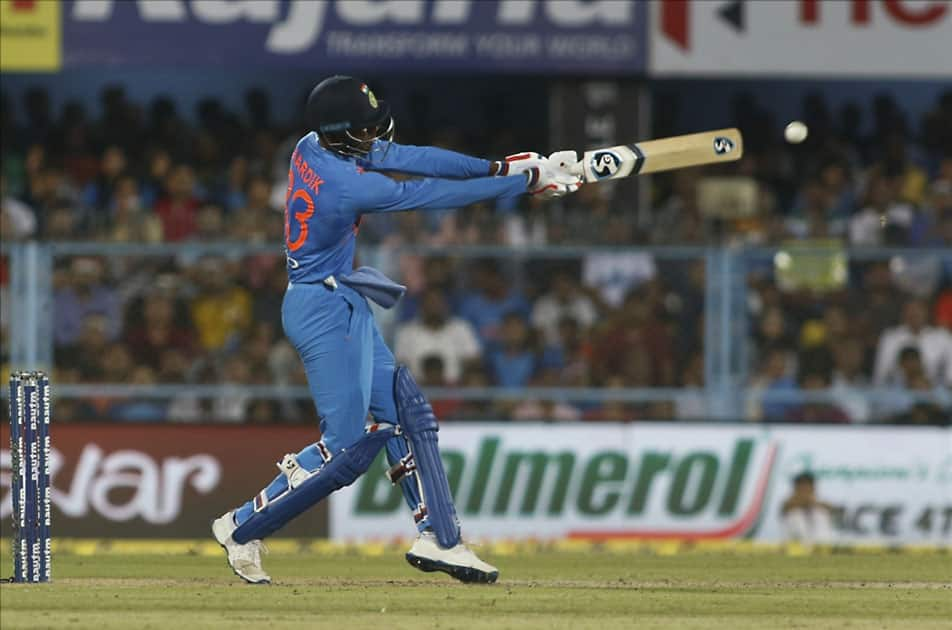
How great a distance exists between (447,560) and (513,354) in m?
5.17

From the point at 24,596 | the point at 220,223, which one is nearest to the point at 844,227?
the point at 220,223

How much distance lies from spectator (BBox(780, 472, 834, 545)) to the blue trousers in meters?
5.18

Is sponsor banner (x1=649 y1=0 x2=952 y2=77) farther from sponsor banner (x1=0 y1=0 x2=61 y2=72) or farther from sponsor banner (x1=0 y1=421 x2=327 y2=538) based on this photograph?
sponsor banner (x1=0 y1=0 x2=61 y2=72)

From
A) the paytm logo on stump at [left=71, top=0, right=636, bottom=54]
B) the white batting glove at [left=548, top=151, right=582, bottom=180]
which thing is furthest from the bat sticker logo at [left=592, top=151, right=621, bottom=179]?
the paytm logo on stump at [left=71, top=0, right=636, bottom=54]

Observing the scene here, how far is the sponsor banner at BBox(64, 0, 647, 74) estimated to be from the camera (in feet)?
48.9

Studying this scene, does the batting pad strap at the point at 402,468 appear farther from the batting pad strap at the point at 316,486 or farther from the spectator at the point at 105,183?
the spectator at the point at 105,183

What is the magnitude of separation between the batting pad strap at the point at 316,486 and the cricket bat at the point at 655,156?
1413 mm

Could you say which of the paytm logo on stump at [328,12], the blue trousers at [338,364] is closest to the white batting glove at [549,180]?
the blue trousers at [338,364]

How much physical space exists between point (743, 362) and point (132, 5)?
4.99 m

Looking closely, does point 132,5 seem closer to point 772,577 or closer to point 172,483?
point 172,483

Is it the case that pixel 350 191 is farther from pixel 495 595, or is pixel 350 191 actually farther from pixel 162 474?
pixel 162 474

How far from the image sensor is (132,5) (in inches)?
587

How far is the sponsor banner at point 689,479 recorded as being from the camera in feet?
44.5

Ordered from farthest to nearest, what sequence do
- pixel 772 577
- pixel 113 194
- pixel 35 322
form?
pixel 113 194
pixel 35 322
pixel 772 577
